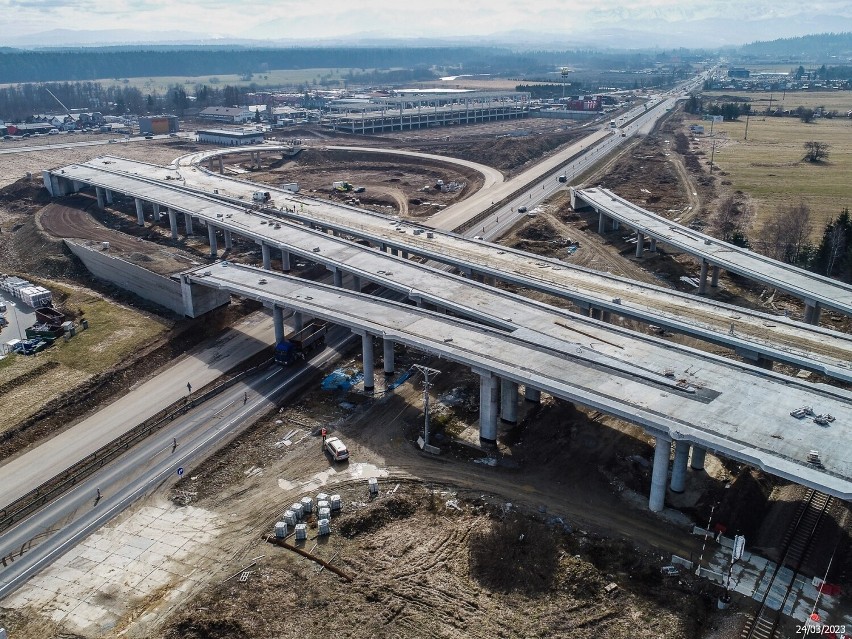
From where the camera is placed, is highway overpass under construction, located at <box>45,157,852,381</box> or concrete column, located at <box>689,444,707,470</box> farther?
highway overpass under construction, located at <box>45,157,852,381</box>

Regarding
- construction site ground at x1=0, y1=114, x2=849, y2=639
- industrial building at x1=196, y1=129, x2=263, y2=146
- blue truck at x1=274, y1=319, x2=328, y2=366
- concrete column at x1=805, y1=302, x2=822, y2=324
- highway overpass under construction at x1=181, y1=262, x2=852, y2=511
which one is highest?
industrial building at x1=196, y1=129, x2=263, y2=146

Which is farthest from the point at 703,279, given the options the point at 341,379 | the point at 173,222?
the point at 173,222

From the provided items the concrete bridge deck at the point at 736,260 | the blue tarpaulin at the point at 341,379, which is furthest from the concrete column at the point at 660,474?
the concrete bridge deck at the point at 736,260

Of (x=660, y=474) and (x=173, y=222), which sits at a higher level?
(x=173, y=222)

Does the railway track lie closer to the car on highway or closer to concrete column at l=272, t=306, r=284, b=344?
the car on highway

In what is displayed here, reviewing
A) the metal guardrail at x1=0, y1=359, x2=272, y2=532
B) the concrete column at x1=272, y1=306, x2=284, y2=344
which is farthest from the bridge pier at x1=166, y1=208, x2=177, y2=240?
the metal guardrail at x1=0, y1=359, x2=272, y2=532

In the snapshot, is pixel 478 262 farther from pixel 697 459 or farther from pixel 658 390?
pixel 697 459

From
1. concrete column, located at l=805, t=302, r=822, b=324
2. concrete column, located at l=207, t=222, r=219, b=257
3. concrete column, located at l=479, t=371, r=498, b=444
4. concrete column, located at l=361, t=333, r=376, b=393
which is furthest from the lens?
concrete column, located at l=207, t=222, r=219, b=257
